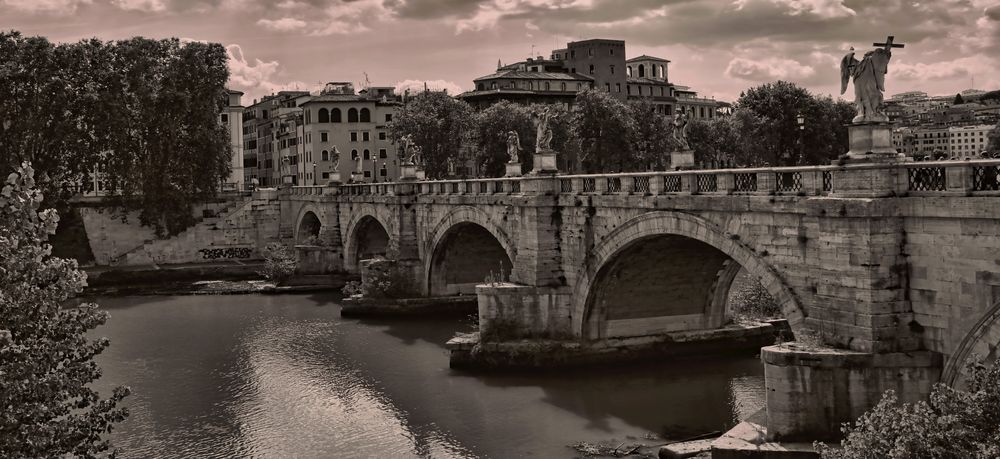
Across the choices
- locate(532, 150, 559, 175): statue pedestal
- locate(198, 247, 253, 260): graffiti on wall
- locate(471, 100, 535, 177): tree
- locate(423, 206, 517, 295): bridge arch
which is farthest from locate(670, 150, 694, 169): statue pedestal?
locate(198, 247, 253, 260): graffiti on wall

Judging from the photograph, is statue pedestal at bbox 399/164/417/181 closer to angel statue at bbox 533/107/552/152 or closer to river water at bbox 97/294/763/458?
river water at bbox 97/294/763/458

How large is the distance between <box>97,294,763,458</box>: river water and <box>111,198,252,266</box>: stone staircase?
966 inches

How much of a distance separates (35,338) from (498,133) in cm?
5473

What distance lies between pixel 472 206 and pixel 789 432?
1943 cm

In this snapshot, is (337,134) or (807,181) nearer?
(807,181)

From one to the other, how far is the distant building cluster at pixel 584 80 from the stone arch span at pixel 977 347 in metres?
69.3

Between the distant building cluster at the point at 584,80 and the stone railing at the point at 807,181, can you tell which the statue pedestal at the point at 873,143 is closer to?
the stone railing at the point at 807,181

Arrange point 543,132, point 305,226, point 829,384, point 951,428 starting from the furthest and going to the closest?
1. point 305,226
2. point 543,132
3. point 829,384
4. point 951,428

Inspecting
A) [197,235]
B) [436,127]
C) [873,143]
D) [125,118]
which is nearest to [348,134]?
[436,127]

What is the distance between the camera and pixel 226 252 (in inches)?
2457

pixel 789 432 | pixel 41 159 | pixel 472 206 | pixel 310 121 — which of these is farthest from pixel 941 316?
pixel 310 121

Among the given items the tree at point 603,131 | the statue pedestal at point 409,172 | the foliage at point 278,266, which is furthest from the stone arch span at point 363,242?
the tree at point 603,131

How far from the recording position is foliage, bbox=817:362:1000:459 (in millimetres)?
11578

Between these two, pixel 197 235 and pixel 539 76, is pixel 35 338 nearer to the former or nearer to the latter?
pixel 197 235
